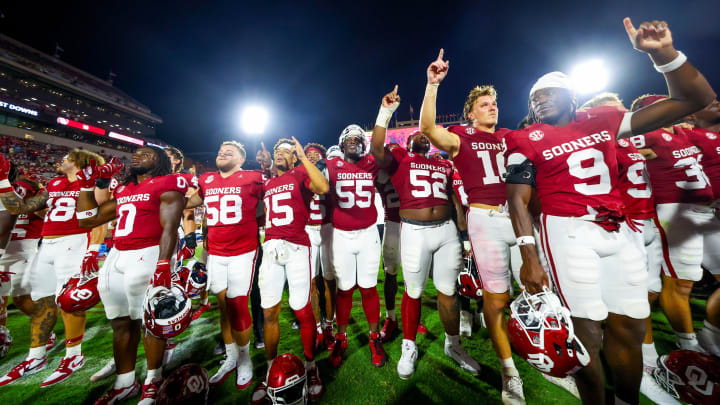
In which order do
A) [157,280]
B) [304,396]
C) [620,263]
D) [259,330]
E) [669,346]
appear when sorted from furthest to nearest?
[259,330]
[669,346]
[157,280]
[304,396]
[620,263]

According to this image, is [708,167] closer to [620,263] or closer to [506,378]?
[620,263]

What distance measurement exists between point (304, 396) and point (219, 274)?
1528 mm

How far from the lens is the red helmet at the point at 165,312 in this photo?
87.5 inches

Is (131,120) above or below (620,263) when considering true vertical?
above

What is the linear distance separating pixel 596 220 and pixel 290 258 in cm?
260

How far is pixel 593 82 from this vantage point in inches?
575

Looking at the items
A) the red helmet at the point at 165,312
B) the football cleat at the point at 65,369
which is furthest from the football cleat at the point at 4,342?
the red helmet at the point at 165,312

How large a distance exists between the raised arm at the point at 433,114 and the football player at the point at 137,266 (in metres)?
2.59

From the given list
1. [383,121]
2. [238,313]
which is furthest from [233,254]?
[383,121]

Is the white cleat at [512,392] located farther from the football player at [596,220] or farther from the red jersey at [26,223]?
the red jersey at [26,223]

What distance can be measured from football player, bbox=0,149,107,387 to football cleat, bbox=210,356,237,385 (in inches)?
71.6

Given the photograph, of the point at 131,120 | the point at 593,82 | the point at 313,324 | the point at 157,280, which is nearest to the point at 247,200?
the point at 157,280

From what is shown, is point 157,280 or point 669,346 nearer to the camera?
point 157,280

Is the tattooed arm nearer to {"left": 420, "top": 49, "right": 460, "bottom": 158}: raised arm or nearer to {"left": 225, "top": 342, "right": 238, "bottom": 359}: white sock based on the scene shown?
{"left": 225, "top": 342, "right": 238, "bottom": 359}: white sock
